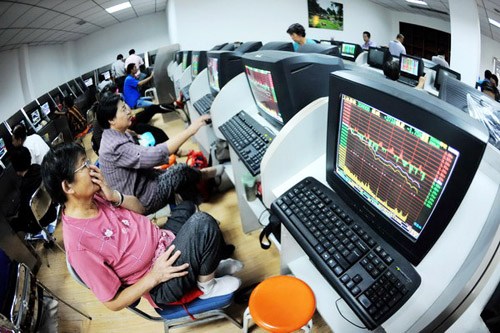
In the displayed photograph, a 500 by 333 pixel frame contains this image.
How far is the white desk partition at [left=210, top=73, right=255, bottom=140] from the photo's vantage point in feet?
6.14

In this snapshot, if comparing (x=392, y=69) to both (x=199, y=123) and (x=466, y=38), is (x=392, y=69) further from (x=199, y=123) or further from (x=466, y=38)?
(x=466, y=38)

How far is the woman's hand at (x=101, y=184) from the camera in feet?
3.89

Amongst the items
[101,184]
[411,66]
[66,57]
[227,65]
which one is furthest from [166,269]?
[66,57]

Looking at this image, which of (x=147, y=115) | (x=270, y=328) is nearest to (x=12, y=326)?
(x=270, y=328)

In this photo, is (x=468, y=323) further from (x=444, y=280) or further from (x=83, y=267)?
(x=83, y=267)

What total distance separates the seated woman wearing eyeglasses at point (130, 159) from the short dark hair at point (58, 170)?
1.98 feet

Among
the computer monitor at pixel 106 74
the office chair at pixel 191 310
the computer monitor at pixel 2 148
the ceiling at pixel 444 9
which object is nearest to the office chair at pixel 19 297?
the office chair at pixel 191 310

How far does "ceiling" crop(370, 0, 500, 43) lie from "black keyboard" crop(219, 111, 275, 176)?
4.96 metres

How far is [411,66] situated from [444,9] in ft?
14.6

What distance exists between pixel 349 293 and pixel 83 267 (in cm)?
92

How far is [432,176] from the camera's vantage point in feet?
1.94

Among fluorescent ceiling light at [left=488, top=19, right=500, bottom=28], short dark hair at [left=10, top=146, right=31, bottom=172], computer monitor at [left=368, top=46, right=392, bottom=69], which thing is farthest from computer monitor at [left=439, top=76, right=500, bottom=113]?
fluorescent ceiling light at [left=488, top=19, right=500, bottom=28]

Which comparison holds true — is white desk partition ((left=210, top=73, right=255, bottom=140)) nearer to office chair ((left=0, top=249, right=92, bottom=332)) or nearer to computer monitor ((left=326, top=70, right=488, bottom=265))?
computer monitor ((left=326, top=70, right=488, bottom=265))

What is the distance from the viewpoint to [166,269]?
1.17 m
